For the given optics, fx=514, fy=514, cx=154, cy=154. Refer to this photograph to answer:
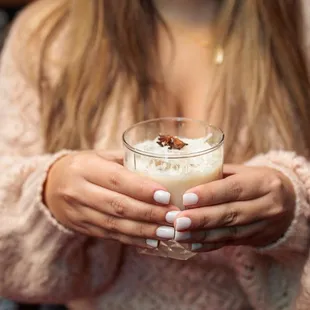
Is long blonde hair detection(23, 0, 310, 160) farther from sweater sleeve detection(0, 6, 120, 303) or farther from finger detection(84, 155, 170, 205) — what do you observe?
finger detection(84, 155, 170, 205)

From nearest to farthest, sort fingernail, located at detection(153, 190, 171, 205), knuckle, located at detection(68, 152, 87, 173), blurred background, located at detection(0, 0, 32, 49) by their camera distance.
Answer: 1. fingernail, located at detection(153, 190, 171, 205)
2. knuckle, located at detection(68, 152, 87, 173)
3. blurred background, located at detection(0, 0, 32, 49)

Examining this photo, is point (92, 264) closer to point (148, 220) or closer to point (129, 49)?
point (148, 220)

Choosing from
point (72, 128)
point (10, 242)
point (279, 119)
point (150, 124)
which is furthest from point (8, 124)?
point (279, 119)

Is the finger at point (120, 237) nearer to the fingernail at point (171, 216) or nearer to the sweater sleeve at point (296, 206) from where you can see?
the fingernail at point (171, 216)

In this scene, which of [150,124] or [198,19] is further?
[198,19]

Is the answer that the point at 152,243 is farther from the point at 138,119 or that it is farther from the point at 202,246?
the point at 138,119

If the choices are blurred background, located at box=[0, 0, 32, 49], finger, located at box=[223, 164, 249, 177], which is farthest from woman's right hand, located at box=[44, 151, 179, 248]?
blurred background, located at box=[0, 0, 32, 49]
